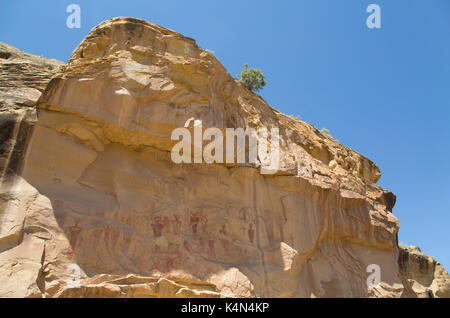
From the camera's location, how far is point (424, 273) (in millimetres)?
20969

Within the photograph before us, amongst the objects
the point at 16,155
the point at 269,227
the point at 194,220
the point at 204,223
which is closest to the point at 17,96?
the point at 16,155

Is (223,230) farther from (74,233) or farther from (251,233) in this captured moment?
(74,233)

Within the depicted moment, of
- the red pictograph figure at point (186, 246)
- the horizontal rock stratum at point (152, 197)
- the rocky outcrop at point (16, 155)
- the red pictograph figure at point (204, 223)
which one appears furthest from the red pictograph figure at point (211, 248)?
the rocky outcrop at point (16, 155)

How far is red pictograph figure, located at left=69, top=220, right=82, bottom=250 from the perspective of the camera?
10231 mm

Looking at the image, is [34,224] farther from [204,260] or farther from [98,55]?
[98,55]

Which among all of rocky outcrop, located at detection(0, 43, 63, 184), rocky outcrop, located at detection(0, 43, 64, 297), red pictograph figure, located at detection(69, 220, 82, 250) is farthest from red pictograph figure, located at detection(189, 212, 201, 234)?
rocky outcrop, located at detection(0, 43, 63, 184)

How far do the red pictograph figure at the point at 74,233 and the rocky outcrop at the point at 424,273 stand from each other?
54.6ft

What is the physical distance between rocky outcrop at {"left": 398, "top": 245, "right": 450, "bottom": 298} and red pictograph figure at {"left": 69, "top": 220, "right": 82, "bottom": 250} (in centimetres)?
1665

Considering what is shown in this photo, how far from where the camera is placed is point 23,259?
9.16 meters

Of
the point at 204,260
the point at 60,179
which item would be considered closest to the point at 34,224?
the point at 60,179

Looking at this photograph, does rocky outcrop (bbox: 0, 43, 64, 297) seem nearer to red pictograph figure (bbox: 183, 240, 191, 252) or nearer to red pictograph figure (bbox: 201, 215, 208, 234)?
red pictograph figure (bbox: 183, 240, 191, 252)

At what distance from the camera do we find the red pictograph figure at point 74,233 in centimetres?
1023

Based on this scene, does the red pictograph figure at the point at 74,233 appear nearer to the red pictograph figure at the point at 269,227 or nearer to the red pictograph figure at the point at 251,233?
the red pictograph figure at the point at 251,233

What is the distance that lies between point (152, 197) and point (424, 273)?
16.4 metres
